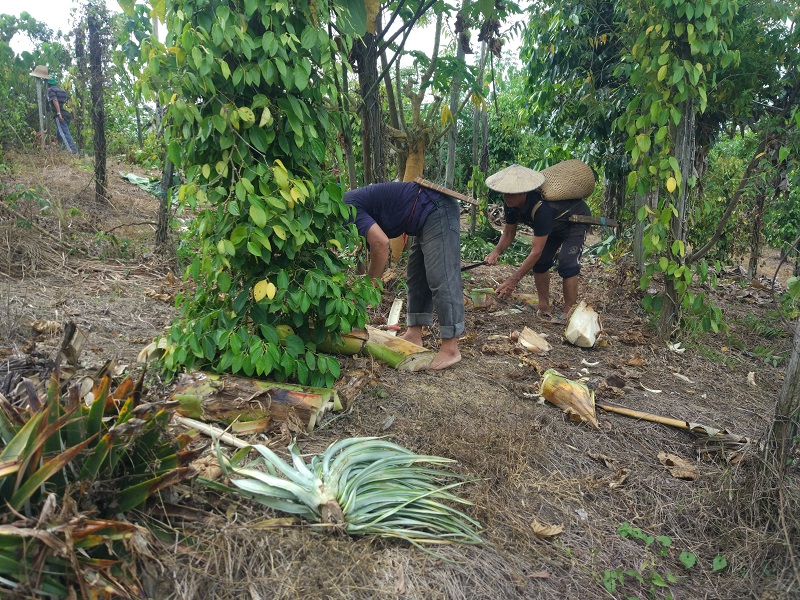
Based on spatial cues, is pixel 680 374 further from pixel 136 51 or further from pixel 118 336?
pixel 136 51

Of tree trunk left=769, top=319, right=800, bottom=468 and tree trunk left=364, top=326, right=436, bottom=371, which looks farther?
tree trunk left=364, top=326, right=436, bottom=371

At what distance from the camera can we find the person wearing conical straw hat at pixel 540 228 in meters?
5.42

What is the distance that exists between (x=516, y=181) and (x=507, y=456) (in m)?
2.99

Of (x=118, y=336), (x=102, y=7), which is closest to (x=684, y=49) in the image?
(x=118, y=336)

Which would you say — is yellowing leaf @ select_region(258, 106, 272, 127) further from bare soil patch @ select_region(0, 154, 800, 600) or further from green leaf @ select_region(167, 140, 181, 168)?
bare soil patch @ select_region(0, 154, 800, 600)

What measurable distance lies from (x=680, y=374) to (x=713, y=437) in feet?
4.22

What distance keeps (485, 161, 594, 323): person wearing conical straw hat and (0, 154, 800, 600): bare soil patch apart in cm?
37

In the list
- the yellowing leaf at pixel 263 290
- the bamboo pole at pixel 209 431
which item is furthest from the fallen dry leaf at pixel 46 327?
the yellowing leaf at pixel 263 290

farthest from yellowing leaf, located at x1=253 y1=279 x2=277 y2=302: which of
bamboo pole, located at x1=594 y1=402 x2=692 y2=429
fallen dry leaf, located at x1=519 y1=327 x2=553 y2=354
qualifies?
fallen dry leaf, located at x1=519 y1=327 x2=553 y2=354

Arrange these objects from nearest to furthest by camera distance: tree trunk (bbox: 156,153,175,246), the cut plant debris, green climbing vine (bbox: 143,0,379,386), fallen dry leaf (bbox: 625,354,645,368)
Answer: the cut plant debris
green climbing vine (bbox: 143,0,379,386)
fallen dry leaf (bbox: 625,354,645,368)
tree trunk (bbox: 156,153,175,246)

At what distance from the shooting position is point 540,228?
546 cm

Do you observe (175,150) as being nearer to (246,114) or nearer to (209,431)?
(246,114)

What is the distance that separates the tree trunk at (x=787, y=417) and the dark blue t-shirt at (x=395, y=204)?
229 cm

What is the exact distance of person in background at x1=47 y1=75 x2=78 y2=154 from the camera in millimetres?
9930
